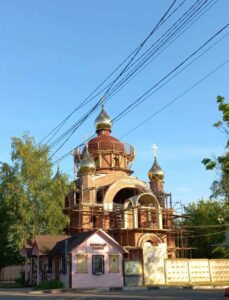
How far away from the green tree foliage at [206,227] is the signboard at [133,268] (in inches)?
754

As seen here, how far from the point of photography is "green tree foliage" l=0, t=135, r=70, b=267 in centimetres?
3778

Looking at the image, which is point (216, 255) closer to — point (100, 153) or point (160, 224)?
point (160, 224)

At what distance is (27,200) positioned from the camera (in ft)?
127

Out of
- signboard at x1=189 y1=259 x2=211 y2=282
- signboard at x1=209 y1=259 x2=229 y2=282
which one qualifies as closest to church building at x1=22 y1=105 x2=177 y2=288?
signboard at x1=189 y1=259 x2=211 y2=282

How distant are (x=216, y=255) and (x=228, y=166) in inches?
1465

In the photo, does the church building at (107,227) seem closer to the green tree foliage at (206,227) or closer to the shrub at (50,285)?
the shrub at (50,285)

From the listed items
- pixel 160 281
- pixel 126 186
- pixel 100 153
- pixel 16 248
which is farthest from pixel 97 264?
pixel 100 153

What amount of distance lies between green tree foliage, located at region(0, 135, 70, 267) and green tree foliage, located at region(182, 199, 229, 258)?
16.2m

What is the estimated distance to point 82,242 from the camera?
29.1 metres

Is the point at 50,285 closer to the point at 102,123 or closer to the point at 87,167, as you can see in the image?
the point at 87,167

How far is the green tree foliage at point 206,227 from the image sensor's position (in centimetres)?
4934

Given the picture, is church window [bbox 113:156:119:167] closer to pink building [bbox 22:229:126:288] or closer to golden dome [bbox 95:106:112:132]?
golden dome [bbox 95:106:112:132]

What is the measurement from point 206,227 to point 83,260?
78.4 ft

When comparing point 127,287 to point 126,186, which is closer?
point 127,287
